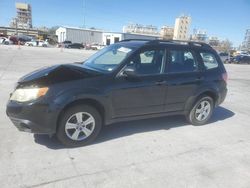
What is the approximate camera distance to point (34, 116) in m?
3.43

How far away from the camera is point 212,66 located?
539cm

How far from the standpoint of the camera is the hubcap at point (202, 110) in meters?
5.25

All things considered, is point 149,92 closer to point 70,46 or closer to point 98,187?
point 98,187

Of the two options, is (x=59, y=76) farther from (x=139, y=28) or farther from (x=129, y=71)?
(x=139, y=28)

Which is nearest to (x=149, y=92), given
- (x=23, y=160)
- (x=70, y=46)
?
(x=23, y=160)

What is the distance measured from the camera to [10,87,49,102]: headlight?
3.41m

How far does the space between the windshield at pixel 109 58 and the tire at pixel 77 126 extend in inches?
32.4

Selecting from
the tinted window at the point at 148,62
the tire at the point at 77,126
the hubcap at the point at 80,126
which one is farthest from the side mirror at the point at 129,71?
the hubcap at the point at 80,126

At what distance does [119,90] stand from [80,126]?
2.87ft

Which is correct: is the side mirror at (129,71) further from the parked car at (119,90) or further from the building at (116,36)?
the building at (116,36)

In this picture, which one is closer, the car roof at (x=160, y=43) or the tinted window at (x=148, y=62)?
the tinted window at (x=148, y=62)

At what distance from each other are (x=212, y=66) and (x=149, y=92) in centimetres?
195

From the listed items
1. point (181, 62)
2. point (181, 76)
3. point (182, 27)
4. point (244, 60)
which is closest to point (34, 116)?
point (181, 76)

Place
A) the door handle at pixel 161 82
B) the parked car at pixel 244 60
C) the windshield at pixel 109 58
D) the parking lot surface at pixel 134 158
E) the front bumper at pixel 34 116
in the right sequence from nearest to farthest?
the parking lot surface at pixel 134 158, the front bumper at pixel 34 116, the windshield at pixel 109 58, the door handle at pixel 161 82, the parked car at pixel 244 60
